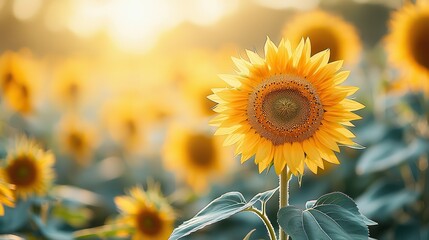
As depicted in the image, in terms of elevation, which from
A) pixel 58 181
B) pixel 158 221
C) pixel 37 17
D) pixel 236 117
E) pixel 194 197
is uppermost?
pixel 37 17

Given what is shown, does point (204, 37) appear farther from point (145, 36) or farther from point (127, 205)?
point (127, 205)

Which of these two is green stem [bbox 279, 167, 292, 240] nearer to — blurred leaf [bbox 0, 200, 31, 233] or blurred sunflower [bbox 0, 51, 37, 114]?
blurred leaf [bbox 0, 200, 31, 233]

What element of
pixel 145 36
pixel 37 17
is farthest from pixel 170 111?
pixel 37 17

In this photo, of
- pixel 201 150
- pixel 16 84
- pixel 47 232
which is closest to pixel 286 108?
pixel 47 232

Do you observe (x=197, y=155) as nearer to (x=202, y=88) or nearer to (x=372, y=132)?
(x=202, y=88)

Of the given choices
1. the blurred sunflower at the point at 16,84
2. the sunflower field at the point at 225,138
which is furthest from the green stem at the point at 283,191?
the blurred sunflower at the point at 16,84

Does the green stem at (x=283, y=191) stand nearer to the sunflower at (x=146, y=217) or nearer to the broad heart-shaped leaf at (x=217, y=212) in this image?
the broad heart-shaped leaf at (x=217, y=212)

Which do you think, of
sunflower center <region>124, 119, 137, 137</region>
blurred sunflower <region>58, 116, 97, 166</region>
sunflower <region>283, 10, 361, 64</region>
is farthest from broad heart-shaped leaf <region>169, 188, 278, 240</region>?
sunflower center <region>124, 119, 137, 137</region>
